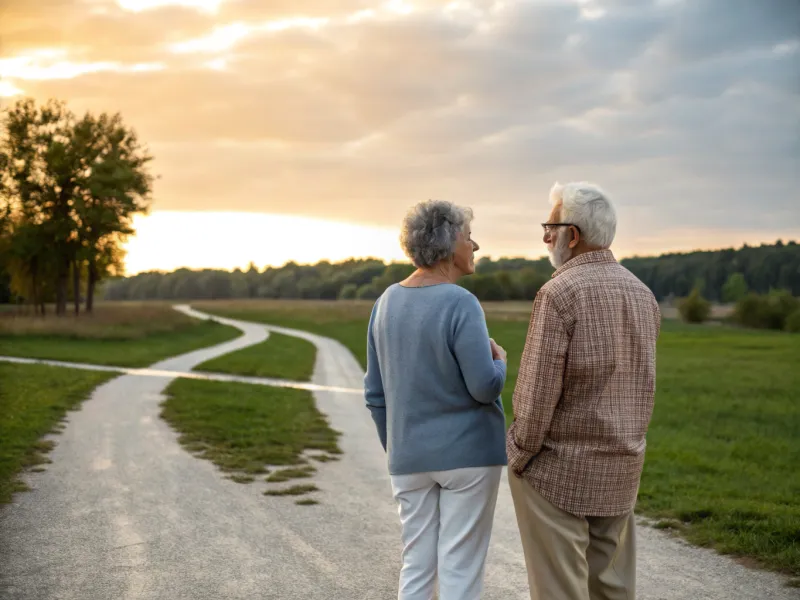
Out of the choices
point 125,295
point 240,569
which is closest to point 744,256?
point 125,295

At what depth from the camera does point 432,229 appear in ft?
10.6

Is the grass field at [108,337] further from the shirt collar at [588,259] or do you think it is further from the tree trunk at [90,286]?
the shirt collar at [588,259]

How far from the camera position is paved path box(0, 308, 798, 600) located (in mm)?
4723

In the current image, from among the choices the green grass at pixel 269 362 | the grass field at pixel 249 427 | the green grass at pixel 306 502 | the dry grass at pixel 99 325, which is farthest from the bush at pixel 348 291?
the green grass at pixel 306 502

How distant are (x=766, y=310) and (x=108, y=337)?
2065 inches

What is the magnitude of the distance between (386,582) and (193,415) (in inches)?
311

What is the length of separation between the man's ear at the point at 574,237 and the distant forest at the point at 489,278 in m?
65.6

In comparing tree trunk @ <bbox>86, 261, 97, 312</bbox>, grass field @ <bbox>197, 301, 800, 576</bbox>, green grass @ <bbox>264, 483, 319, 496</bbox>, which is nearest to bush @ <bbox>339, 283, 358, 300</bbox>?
tree trunk @ <bbox>86, 261, 97, 312</bbox>

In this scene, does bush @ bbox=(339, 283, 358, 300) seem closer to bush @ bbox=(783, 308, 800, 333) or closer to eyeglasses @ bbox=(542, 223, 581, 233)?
bush @ bbox=(783, 308, 800, 333)

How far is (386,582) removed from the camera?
485 centimetres

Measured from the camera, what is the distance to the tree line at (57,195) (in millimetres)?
40781

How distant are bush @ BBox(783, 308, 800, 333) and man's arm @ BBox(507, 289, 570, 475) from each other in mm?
63567

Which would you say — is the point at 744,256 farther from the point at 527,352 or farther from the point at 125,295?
the point at 527,352

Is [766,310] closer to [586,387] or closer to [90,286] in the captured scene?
[90,286]
